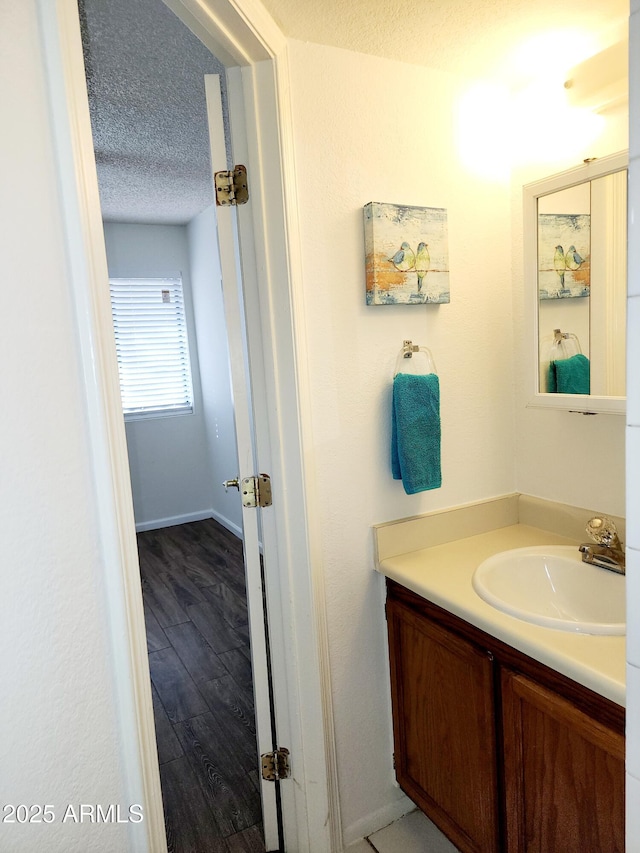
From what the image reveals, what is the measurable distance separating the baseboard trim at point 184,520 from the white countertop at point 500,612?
9.93ft

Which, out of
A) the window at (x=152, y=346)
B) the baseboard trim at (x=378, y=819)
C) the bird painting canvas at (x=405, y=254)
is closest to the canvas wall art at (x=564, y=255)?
the bird painting canvas at (x=405, y=254)

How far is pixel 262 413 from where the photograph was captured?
1494 mm

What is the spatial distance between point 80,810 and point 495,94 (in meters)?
2.00

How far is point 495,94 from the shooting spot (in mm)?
1674

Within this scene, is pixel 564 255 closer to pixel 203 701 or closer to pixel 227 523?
pixel 203 701

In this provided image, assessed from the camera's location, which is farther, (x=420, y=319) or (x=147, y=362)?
(x=147, y=362)

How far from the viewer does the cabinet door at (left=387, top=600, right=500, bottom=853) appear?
4.38 feet

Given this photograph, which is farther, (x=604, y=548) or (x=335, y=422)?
(x=335, y=422)

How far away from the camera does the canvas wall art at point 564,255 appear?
4.81ft

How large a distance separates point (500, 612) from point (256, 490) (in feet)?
2.23

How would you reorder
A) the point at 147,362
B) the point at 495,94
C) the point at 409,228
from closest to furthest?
the point at 409,228 < the point at 495,94 < the point at 147,362

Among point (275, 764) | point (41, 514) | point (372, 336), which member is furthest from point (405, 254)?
point (275, 764)

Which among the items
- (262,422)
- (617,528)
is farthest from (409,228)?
(617,528)

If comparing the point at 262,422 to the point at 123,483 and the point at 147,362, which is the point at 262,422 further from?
the point at 147,362
